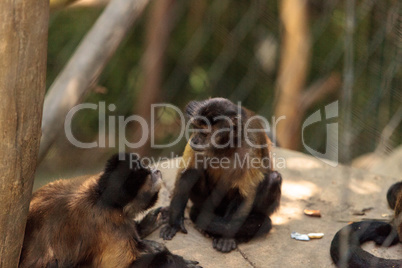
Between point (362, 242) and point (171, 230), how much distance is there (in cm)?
118

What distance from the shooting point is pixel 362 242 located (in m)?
3.28

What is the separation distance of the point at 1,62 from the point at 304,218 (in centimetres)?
246

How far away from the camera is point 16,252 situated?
2414mm

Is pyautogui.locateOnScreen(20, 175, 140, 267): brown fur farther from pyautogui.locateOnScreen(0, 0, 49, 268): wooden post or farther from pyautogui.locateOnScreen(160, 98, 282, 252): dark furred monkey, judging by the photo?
pyautogui.locateOnScreen(160, 98, 282, 252): dark furred monkey

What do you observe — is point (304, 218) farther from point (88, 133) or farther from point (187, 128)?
point (88, 133)

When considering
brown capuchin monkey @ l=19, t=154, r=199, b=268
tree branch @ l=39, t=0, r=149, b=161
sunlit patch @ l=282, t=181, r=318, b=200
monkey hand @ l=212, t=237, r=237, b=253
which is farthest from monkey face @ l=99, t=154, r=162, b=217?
sunlit patch @ l=282, t=181, r=318, b=200

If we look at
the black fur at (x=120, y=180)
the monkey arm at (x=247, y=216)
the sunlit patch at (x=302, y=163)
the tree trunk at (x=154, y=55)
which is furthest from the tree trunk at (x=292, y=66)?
the black fur at (x=120, y=180)

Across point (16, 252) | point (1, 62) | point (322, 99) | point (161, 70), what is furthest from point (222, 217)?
point (322, 99)

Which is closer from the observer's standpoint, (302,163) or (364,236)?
(364,236)

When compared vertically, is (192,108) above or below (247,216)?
above

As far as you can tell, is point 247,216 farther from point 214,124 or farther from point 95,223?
point 95,223

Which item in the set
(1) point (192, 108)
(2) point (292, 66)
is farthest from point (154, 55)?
(1) point (192, 108)

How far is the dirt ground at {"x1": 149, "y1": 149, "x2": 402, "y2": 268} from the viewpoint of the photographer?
326 centimetres

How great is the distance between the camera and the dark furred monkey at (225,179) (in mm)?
3369
